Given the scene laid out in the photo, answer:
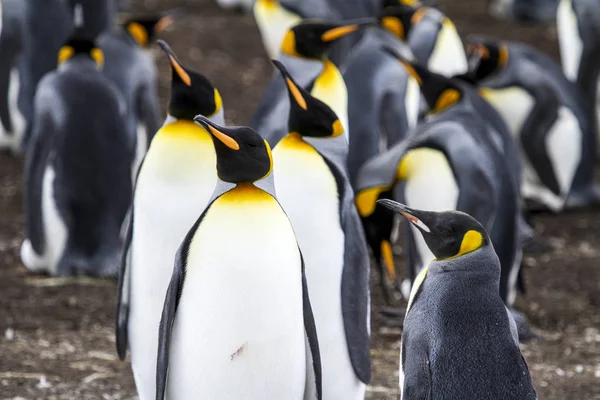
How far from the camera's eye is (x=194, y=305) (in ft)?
10.6

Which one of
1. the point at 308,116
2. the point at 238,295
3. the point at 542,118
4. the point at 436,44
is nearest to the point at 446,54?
the point at 436,44

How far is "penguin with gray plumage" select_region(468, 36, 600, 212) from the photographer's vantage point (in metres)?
6.73

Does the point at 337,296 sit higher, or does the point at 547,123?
the point at 337,296

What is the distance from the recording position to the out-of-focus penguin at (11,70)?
285 inches

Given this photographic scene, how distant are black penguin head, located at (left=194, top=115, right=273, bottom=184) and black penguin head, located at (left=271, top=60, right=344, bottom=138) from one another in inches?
24.1

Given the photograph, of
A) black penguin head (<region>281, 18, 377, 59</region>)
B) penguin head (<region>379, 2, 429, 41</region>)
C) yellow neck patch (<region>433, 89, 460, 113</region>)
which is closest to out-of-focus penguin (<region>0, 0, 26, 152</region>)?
penguin head (<region>379, 2, 429, 41</region>)

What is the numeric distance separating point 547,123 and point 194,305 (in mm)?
4110

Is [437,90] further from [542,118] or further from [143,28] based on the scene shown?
[143,28]

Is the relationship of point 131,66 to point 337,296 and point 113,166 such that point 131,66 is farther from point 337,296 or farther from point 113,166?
point 337,296

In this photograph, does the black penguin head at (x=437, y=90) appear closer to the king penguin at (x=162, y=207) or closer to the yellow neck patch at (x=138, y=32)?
the king penguin at (x=162, y=207)

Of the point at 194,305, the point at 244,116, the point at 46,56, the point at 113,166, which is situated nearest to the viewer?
the point at 194,305

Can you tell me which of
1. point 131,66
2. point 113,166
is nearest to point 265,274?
point 113,166

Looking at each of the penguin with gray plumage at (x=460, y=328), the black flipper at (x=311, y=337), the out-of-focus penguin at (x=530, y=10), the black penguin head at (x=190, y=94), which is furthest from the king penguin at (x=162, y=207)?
the out-of-focus penguin at (x=530, y=10)

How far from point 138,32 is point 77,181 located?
2.11 m
